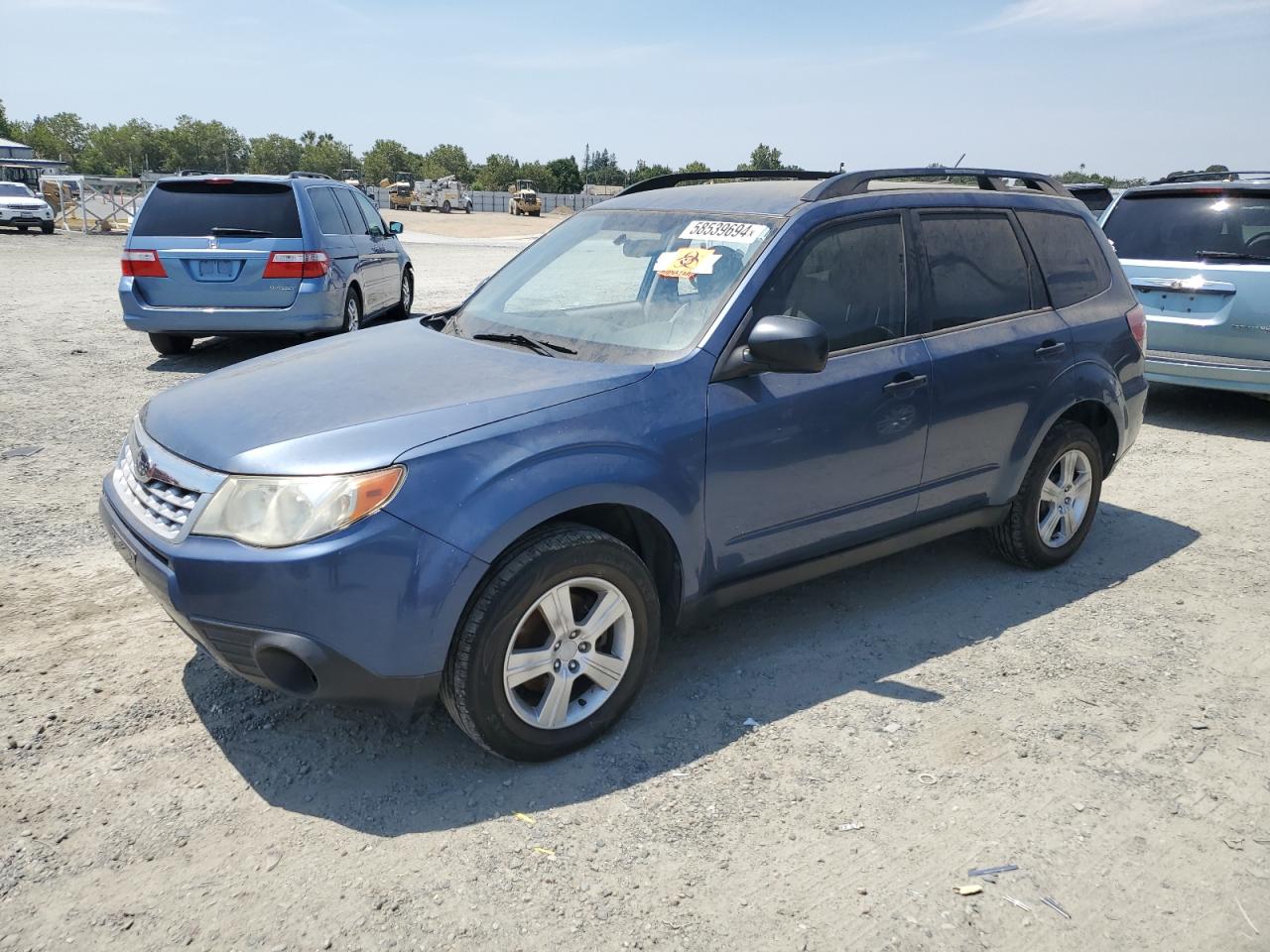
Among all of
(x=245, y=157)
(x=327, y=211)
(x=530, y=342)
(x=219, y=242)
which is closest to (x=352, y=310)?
(x=327, y=211)

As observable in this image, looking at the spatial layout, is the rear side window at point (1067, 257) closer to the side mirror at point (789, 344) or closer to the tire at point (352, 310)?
the side mirror at point (789, 344)

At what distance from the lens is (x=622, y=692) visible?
3467 millimetres

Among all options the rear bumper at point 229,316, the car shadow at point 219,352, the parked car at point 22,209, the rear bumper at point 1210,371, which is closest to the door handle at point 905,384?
Answer: the rear bumper at point 1210,371

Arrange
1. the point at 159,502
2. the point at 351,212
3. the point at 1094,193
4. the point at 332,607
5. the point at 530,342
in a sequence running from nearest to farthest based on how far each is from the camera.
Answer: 1. the point at 332,607
2. the point at 159,502
3. the point at 530,342
4. the point at 351,212
5. the point at 1094,193

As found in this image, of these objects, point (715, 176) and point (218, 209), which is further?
point (218, 209)

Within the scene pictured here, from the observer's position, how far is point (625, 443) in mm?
3350

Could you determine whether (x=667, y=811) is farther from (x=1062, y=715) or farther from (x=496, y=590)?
(x=1062, y=715)

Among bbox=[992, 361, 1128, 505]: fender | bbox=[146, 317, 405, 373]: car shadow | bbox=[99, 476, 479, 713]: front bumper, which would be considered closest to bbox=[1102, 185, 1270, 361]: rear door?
bbox=[992, 361, 1128, 505]: fender

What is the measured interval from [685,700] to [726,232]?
5.87 feet

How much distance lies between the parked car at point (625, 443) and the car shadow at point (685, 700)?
18 cm

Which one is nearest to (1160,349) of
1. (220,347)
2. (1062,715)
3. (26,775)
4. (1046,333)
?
(1046,333)

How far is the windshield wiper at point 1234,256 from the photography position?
7926mm

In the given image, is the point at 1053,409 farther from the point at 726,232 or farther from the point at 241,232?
the point at 241,232

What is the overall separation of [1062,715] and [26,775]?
3.48 meters
